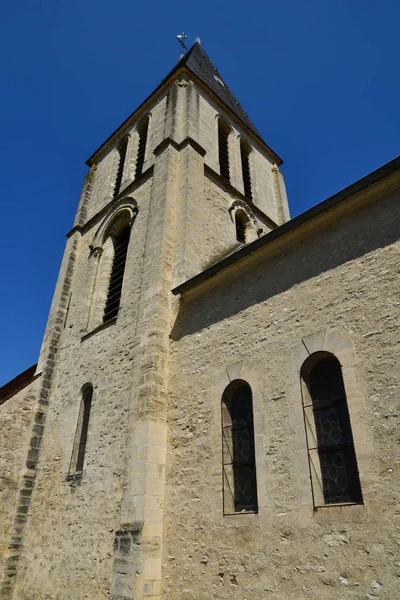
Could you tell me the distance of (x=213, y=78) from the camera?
53.2ft

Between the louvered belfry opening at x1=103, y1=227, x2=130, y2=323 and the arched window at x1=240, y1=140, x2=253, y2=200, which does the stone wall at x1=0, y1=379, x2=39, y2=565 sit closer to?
the louvered belfry opening at x1=103, y1=227, x2=130, y2=323

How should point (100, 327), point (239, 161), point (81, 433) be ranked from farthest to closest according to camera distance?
point (239, 161) → point (100, 327) → point (81, 433)

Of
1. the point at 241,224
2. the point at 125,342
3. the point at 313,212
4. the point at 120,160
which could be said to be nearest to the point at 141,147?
the point at 120,160

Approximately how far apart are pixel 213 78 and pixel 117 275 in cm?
1035

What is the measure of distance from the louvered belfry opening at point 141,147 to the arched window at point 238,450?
7.93 metres

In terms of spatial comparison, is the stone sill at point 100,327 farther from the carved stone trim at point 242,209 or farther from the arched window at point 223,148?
the arched window at point 223,148

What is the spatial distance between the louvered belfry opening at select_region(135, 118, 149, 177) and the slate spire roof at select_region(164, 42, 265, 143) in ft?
9.43

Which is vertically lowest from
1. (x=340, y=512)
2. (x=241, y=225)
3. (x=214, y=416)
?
(x=340, y=512)

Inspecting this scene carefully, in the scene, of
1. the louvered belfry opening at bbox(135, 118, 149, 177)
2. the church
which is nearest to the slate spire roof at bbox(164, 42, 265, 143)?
the louvered belfry opening at bbox(135, 118, 149, 177)

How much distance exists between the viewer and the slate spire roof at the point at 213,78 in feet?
48.7

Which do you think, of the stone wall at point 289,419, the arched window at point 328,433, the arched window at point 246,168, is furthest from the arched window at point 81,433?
the arched window at point 246,168

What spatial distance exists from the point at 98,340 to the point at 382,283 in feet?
19.2

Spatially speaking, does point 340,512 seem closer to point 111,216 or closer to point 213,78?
point 111,216

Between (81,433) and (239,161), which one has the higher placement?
(239,161)
